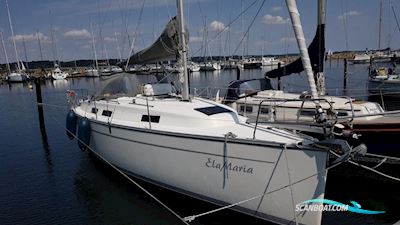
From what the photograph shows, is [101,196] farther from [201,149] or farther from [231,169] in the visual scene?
[231,169]

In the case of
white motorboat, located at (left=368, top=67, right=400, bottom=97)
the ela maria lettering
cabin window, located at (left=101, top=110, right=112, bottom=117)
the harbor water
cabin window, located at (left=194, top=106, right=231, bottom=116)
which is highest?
cabin window, located at (left=194, top=106, right=231, bottom=116)

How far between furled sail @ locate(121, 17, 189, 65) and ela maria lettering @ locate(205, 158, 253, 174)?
456 centimetres

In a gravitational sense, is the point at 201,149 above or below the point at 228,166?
above

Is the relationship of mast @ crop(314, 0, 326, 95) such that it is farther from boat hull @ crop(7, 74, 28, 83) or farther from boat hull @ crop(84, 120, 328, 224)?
boat hull @ crop(7, 74, 28, 83)

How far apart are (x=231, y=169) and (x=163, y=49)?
18.0 ft

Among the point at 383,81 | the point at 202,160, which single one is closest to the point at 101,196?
the point at 202,160

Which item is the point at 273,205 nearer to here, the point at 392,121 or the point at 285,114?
the point at 392,121

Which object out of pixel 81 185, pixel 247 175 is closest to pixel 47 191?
pixel 81 185

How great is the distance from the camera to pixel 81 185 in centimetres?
1188

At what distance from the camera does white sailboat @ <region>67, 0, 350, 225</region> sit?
7215mm

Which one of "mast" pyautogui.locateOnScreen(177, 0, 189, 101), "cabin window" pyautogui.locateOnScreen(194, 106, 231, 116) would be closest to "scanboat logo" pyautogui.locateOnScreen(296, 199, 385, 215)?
"cabin window" pyautogui.locateOnScreen(194, 106, 231, 116)

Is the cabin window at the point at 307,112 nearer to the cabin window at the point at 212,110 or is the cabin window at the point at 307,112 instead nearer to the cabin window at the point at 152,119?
the cabin window at the point at 212,110

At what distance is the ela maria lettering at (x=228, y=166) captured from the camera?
7.64m

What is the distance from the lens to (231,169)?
7848mm
